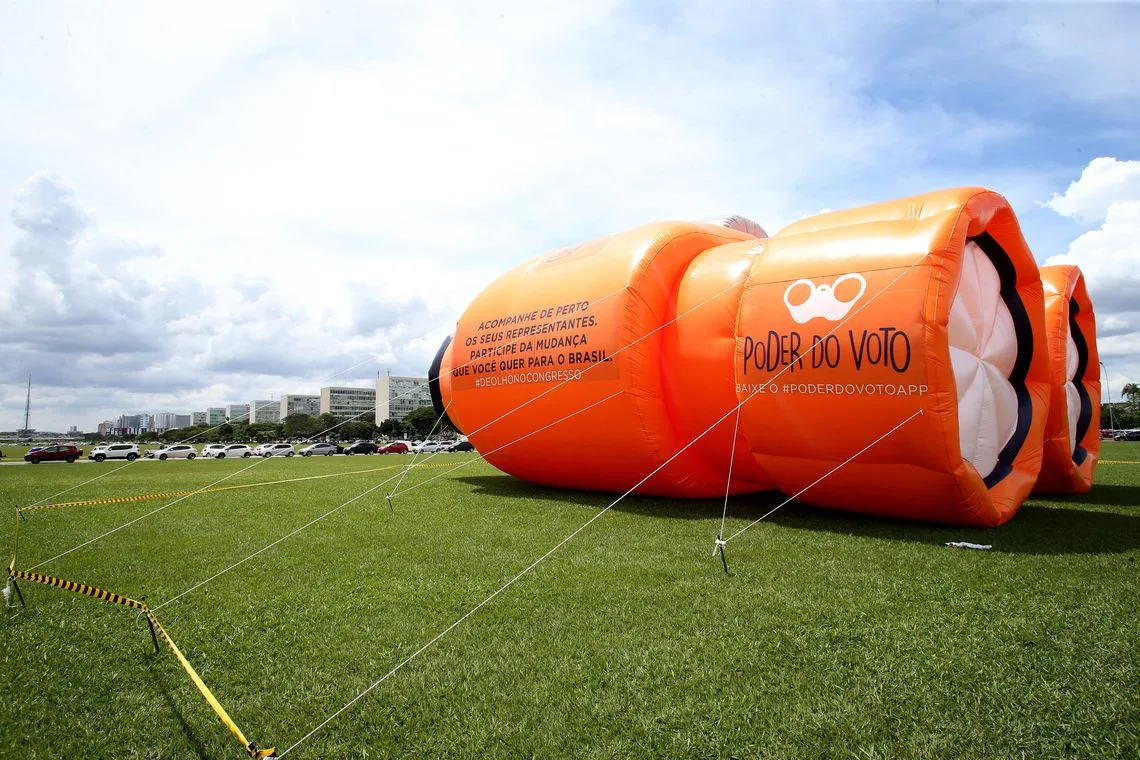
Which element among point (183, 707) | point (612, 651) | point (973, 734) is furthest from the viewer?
point (612, 651)

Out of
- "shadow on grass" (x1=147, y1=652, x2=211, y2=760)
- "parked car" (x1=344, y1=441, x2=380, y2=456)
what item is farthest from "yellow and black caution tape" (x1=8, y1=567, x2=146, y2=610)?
"parked car" (x1=344, y1=441, x2=380, y2=456)

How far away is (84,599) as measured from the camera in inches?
→ 200

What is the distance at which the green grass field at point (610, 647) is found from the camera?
2.92 m

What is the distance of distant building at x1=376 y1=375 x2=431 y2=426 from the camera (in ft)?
34.1

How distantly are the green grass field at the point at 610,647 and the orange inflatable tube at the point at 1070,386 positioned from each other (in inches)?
120

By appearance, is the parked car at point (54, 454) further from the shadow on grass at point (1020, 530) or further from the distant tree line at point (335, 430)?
the shadow on grass at point (1020, 530)

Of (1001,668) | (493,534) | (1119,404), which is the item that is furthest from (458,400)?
(1119,404)

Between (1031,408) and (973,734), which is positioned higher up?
(1031,408)

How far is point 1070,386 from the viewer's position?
34.4 feet

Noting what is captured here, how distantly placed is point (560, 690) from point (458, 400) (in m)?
7.77

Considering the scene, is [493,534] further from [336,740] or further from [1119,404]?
[1119,404]

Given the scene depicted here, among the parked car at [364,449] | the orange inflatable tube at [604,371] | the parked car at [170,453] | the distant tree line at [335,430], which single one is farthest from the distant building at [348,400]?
the orange inflatable tube at [604,371]

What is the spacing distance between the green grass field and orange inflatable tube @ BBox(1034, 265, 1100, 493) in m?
3.04

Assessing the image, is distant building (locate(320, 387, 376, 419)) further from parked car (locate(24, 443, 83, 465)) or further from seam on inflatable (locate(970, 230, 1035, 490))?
seam on inflatable (locate(970, 230, 1035, 490))
